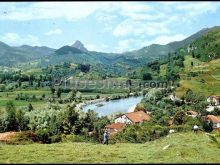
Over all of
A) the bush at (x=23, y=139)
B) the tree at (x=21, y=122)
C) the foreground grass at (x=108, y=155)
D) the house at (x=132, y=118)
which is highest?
the foreground grass at (x=108, y=155)

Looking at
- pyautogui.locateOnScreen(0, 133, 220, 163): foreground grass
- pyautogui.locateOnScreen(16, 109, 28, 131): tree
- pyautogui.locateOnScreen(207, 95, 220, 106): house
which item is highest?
pyautogui.locateOnScreen(0, 133, 220, 163): foreground grass

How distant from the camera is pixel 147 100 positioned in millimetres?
166875

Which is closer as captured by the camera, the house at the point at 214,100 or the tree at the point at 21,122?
the tree at the point at 21,122

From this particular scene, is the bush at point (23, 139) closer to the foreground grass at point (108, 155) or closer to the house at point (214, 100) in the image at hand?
the foreground grass at point (108, 155)

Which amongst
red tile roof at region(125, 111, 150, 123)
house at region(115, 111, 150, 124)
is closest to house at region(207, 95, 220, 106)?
red tile roof at region(125, 111, 150, 123)

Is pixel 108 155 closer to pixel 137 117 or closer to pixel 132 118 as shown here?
pixel 132 118

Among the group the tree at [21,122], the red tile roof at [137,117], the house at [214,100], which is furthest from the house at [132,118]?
the tree at [21,122]

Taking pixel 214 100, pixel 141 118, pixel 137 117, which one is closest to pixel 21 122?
pixel 141 118

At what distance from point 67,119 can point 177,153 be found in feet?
132

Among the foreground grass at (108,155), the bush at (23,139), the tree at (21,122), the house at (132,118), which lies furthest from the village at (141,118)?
the foreground grass at (108,155)

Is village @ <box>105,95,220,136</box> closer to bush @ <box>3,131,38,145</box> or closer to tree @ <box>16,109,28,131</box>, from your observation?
tree @ <box>16,109,28,131</box>

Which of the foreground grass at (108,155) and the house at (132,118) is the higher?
the foreground grass at (108,155)

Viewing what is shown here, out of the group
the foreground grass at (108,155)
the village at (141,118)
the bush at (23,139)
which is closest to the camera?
the foreground grass at (108,155)

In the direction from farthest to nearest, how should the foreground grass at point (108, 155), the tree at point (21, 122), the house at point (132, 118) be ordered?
1. the house at point (132, 118)
2. the tree at point (21, 122)
3. the foreground grass at point (108, 155)
